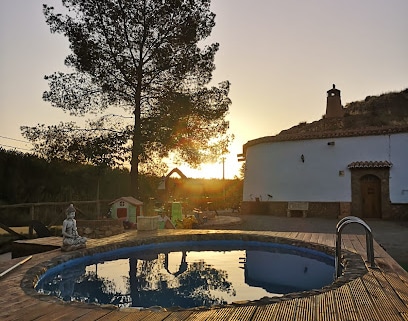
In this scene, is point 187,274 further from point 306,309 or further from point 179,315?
point 306,309

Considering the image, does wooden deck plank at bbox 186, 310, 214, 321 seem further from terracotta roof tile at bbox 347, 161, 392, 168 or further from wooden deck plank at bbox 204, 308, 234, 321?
terracotta roof tile at bbox 347, 161, 392, 168

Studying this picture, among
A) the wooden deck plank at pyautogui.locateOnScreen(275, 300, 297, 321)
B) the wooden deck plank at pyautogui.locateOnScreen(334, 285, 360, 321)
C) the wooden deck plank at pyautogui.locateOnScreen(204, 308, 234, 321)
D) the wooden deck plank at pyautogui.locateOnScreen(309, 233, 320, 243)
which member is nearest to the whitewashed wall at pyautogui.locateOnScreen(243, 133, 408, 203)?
the wooden deck plank at pyautogui.locateOnScreen(309, 233, 320, 243)

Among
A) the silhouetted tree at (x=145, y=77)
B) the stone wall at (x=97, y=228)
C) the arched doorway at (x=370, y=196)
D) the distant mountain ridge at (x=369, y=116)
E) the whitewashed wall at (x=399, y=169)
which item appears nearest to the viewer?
the stone wall at (x=97, y=228)

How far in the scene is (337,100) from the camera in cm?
3169

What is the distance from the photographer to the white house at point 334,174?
1870cm

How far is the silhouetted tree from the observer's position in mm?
16125

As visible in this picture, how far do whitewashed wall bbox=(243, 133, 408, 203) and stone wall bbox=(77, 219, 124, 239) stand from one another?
11433mm

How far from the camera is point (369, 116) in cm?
3238

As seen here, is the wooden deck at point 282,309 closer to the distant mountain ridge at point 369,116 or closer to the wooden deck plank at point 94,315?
the wooden deck plank at point 94,315

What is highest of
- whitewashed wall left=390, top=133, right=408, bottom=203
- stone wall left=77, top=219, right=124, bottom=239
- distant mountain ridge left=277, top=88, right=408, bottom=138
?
distant mountain ridge left=277, top=88, right=408, bottom=138

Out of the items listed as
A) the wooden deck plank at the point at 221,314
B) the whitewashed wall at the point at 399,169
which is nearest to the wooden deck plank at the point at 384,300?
the wooden deck plank at the point at 221,314

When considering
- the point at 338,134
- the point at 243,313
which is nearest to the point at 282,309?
the point at 243,313

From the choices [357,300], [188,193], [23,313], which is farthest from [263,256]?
[188,193]

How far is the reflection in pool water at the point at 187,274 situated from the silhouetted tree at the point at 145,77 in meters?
7.40
